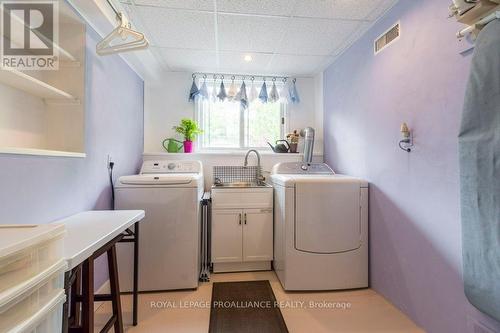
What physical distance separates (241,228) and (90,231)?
155cm

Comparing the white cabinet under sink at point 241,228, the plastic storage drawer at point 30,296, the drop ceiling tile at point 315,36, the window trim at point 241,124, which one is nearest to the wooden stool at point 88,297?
the plastic storage drawer at point 30,296

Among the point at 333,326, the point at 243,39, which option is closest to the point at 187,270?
the point at 333,326

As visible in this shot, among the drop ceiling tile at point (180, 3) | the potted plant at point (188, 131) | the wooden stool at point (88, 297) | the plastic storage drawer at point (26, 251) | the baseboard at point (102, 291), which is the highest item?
the drop ceiling tile at point (180, 3)

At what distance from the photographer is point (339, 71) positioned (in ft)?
9.11

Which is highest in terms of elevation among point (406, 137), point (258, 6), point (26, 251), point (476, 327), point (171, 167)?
point (258, 6)

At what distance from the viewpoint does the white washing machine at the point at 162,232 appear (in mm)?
2105

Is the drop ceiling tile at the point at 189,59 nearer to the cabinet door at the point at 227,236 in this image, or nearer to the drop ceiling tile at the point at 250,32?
the drop ceiling tile at the point at 250,32

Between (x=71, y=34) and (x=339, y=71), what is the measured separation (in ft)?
8.20

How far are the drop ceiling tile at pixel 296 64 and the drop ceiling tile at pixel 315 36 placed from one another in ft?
0.41

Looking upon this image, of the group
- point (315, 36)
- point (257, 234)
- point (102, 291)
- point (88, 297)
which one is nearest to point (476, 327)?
point (257, 234)

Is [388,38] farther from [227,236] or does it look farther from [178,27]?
[227,236]

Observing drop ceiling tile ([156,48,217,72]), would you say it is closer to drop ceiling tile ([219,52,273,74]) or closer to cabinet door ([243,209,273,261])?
drop ceiling tile ([219,52,273,74])

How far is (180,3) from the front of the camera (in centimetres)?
186

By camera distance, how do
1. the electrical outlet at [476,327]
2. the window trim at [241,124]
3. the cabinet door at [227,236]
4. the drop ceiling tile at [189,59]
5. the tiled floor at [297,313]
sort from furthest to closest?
the window trim at [241,124] < the drop ceiling tile at [189,59] < the cabinet door at [227,236] < the tiled floor at [297,313] < the electrical outlet at [476,327]
